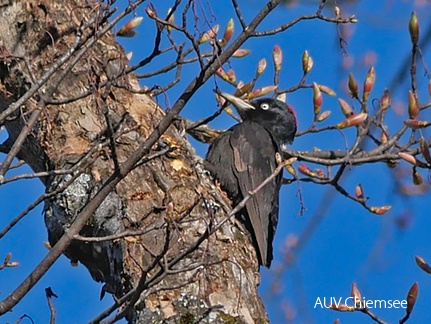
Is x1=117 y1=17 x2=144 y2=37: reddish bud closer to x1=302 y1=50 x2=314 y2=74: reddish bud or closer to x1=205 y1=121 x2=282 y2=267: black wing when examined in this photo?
x1=302 y1=50 x2=314 y2=74: reddish bud

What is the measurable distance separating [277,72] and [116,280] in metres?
1.46

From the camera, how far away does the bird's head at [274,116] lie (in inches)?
233

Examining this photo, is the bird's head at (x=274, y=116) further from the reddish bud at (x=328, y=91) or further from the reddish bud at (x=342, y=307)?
the reddish bud at (x=342, y=307)

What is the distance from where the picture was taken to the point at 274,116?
5.98 m

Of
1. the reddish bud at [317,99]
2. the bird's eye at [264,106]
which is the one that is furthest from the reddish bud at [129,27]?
the bird's eye at [264,106]

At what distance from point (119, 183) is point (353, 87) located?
3.61ft

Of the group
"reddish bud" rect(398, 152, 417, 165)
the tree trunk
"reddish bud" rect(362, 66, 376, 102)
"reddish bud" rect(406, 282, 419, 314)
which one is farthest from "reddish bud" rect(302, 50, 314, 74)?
"reddish bud" rect(406, 282, 419, 314)

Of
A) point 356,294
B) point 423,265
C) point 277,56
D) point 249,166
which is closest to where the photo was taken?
point 423,265

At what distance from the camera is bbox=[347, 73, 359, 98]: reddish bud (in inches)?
155

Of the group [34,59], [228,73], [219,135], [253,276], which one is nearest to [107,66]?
[34,59]

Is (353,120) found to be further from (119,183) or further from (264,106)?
(264,106)

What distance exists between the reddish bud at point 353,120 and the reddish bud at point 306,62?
1.16 ft

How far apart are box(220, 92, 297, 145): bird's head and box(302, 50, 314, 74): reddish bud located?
158cm

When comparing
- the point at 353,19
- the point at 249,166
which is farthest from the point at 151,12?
the point at 249,166
